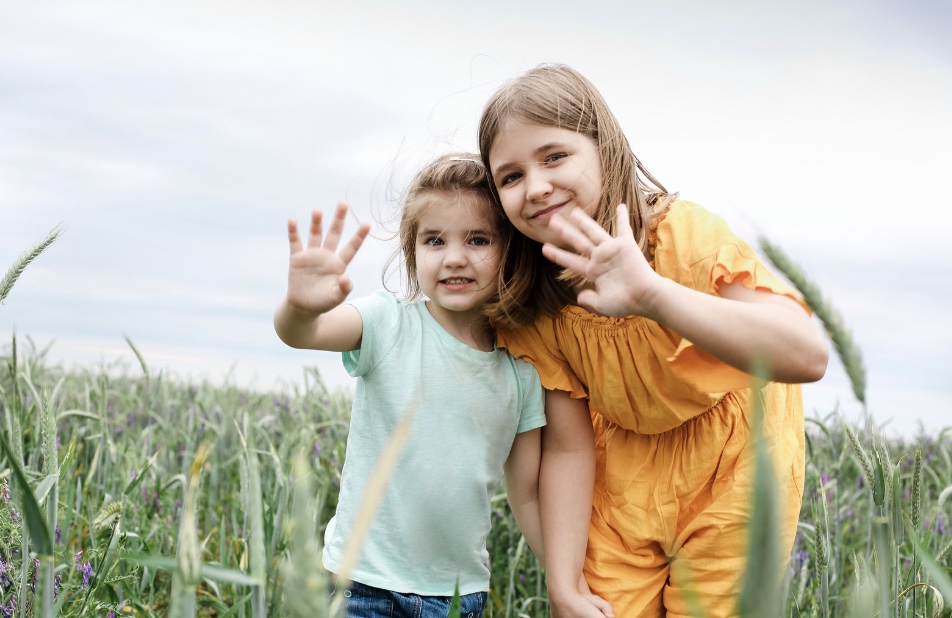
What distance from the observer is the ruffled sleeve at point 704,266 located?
63.7 inches

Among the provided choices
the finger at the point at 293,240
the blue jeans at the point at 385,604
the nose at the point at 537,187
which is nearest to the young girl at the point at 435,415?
the blue jeans at the point at 385,604

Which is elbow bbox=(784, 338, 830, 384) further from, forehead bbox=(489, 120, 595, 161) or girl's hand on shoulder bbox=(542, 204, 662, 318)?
forehead bbox=(489, 120, 595, 161)

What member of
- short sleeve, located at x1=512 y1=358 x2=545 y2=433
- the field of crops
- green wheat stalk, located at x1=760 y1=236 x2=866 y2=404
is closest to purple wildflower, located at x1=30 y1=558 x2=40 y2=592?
the field of crops

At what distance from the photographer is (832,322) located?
612 mm

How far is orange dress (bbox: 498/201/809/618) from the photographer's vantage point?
179cm

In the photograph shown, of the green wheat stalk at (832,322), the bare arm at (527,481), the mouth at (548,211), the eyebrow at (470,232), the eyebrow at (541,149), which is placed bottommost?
the bare arm at (527,481)

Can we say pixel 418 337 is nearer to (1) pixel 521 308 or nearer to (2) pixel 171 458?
(1) pixel 521 308

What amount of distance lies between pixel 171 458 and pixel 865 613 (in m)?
2.99

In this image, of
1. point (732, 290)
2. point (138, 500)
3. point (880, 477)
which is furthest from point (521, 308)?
point (138, 500)

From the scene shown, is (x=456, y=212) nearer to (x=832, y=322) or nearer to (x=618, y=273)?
(x=618, y=273)

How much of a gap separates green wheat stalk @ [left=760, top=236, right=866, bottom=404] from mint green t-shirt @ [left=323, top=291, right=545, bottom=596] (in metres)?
1.29

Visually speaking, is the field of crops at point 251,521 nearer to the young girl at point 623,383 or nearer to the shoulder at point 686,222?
the young girl at point 623,383

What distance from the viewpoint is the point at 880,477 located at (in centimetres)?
99

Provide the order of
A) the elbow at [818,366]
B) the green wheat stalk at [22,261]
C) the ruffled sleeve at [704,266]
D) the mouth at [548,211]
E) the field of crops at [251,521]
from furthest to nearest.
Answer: the mouth at [548,211] → the ruffled sleeve at [704,266] → the elbow at [818,366] → the green wheat stalk at [22,261] → the field of crops at [251,521]
